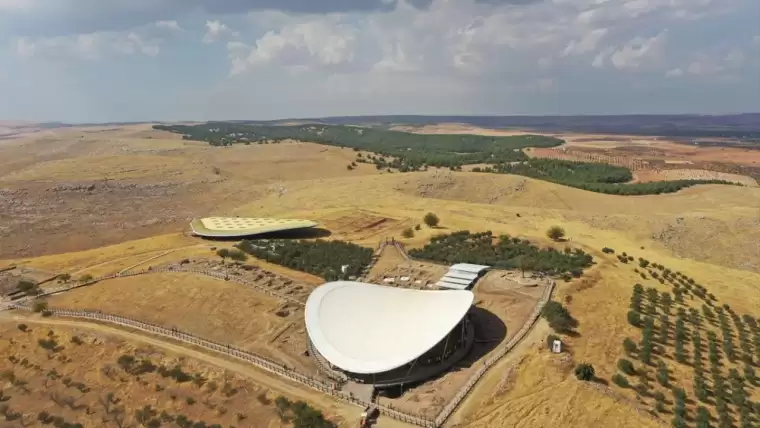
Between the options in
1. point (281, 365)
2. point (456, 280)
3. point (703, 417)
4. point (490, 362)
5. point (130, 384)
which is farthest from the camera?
point (456, 280)

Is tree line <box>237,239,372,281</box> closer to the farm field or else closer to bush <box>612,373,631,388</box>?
the farm field

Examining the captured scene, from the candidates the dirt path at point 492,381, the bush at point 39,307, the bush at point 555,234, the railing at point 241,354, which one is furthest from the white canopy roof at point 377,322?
the bush at point 555,234

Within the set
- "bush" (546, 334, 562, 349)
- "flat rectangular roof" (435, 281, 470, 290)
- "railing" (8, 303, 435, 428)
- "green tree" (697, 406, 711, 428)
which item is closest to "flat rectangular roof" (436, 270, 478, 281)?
"flat rectangular roof" (435, 281, 470, 290)

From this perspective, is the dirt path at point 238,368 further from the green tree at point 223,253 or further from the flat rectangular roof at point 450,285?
the flat rectangular roof at point 450,285

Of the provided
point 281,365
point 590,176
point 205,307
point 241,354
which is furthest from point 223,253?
point 590,176

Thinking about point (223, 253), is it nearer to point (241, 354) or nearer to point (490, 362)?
point (241, 354)

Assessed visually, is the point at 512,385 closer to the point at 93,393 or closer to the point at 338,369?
the point at 338,369

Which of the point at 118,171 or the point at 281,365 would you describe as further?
the point at 118,171

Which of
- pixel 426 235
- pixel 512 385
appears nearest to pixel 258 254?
pixel 426 235
